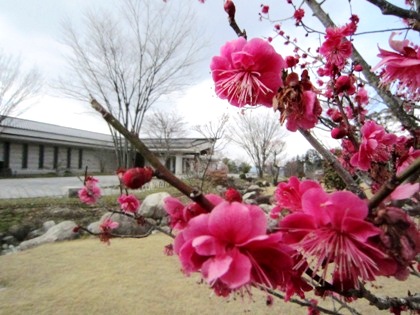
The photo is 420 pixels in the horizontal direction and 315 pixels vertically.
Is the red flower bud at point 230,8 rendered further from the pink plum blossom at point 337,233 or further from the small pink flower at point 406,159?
the small pink flower at point 406,159

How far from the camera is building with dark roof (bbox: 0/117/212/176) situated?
18203mm

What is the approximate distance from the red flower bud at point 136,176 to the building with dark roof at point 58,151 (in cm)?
1600

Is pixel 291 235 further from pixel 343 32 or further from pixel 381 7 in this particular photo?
pixel 343 32

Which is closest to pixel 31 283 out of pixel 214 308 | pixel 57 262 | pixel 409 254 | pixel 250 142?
pixel 57 262

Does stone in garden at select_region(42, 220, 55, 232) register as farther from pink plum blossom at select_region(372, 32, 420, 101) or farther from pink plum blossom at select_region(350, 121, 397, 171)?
pink plum blossom at select_region(372, 32, 420, 101)

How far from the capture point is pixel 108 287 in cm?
341

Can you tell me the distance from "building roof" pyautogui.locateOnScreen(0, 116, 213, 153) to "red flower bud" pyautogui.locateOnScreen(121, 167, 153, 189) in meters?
16.0

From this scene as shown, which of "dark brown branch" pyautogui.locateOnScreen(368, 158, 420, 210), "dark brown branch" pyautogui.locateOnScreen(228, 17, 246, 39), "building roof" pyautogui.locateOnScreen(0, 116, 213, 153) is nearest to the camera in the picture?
"dark brown branch" pyautogui.locateOnScreen(368, 158, 420, 210)

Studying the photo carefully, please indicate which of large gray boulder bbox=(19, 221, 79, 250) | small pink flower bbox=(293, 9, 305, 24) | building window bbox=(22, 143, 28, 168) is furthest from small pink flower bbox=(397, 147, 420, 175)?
building window bbox=(22, 143, 28, 168)

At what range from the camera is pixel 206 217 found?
0.40m

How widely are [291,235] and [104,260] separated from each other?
4443 mm

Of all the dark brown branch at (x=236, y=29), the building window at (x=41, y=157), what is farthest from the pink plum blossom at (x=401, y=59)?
the building window at (x=41, y=157)

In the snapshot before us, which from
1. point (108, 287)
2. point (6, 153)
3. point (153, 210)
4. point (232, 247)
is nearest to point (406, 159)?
point (232, 247)

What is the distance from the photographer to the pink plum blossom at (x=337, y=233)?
0.38 m
